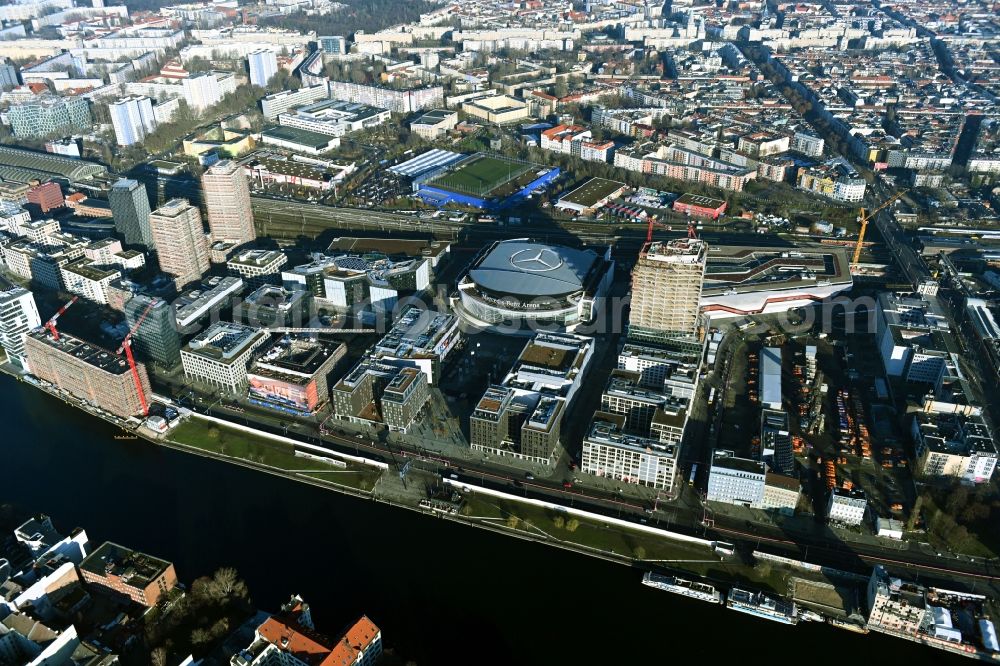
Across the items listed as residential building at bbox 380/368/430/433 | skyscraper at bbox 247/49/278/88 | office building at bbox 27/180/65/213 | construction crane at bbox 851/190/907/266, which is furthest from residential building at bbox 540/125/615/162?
office building at bbox 27/180/65/213

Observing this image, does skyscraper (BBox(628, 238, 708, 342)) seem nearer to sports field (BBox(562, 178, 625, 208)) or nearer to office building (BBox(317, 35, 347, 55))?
sports field (BBox(562, 178, 625, 208))

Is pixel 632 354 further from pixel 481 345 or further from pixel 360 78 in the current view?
pixel 360 78

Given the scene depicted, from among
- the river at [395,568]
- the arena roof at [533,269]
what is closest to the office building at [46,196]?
the river at [395,568]

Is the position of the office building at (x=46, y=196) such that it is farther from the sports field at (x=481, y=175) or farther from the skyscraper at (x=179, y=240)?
the sports field at (x=481, y=175)

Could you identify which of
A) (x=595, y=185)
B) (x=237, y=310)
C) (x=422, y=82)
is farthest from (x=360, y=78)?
(x=237, y=310)

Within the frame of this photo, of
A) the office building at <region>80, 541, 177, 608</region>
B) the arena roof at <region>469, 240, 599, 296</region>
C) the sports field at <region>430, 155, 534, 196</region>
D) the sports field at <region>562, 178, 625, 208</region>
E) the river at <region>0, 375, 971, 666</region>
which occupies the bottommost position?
the river at <region>0, 375, 971, 666</region>

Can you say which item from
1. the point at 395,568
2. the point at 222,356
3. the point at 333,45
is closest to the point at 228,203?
the point at 222,356
